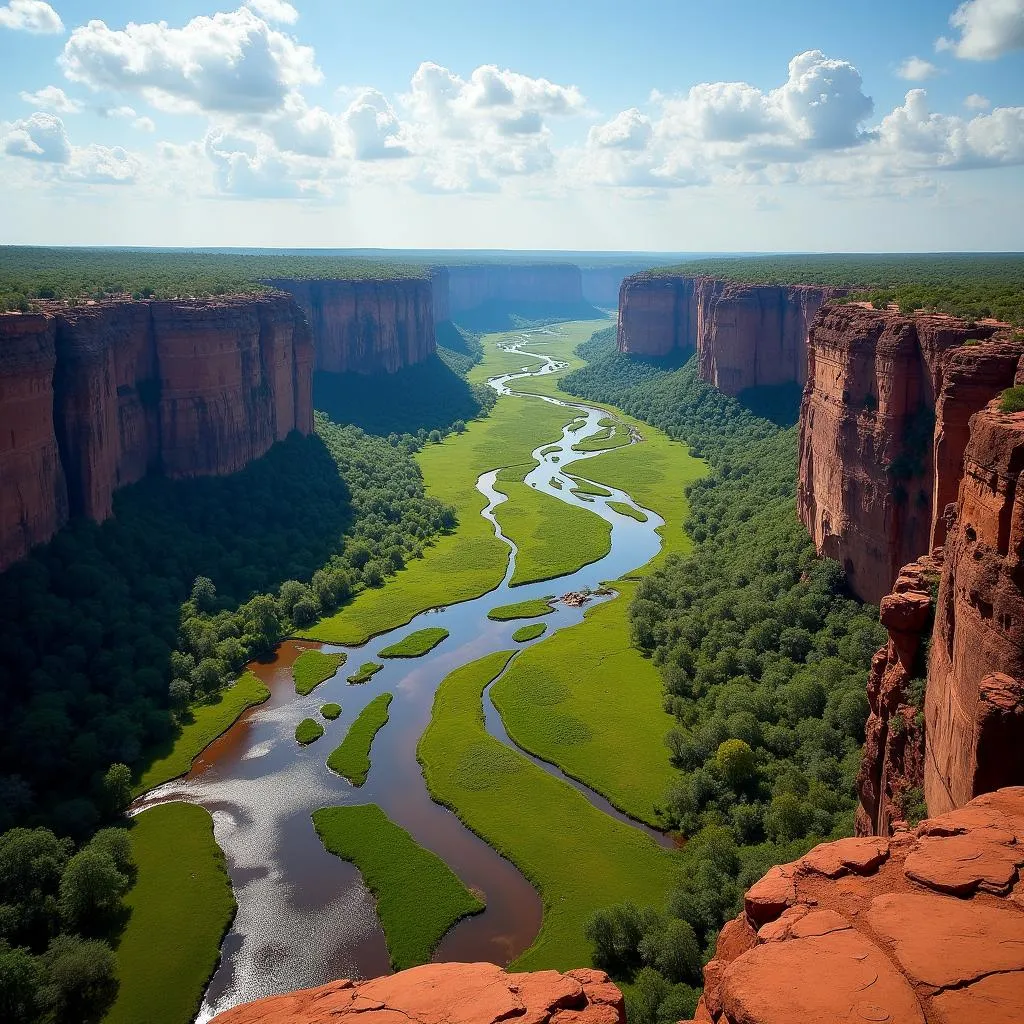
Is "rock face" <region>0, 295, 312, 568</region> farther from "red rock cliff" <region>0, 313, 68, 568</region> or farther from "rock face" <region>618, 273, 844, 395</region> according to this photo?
"rock face" <region>618, 273, 844, 395</region>

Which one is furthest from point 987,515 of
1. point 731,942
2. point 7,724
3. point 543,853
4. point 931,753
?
point 7,724

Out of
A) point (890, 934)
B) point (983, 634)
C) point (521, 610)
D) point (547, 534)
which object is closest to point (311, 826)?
point (521, 610)

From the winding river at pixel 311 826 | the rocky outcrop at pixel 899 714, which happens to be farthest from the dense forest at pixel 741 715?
the rocky outcrop at pixel 899 714

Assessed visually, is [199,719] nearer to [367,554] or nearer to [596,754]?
[596,754]

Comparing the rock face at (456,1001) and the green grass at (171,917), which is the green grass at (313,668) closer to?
the green grass at (171,917)

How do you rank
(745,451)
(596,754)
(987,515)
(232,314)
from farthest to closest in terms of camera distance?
(745,451) → (232,314) → (596,754) → (987,515)

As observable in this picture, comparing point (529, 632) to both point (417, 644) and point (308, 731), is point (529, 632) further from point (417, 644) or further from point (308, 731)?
point (308, 731)

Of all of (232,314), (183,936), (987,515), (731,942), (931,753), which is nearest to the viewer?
(731,942)
